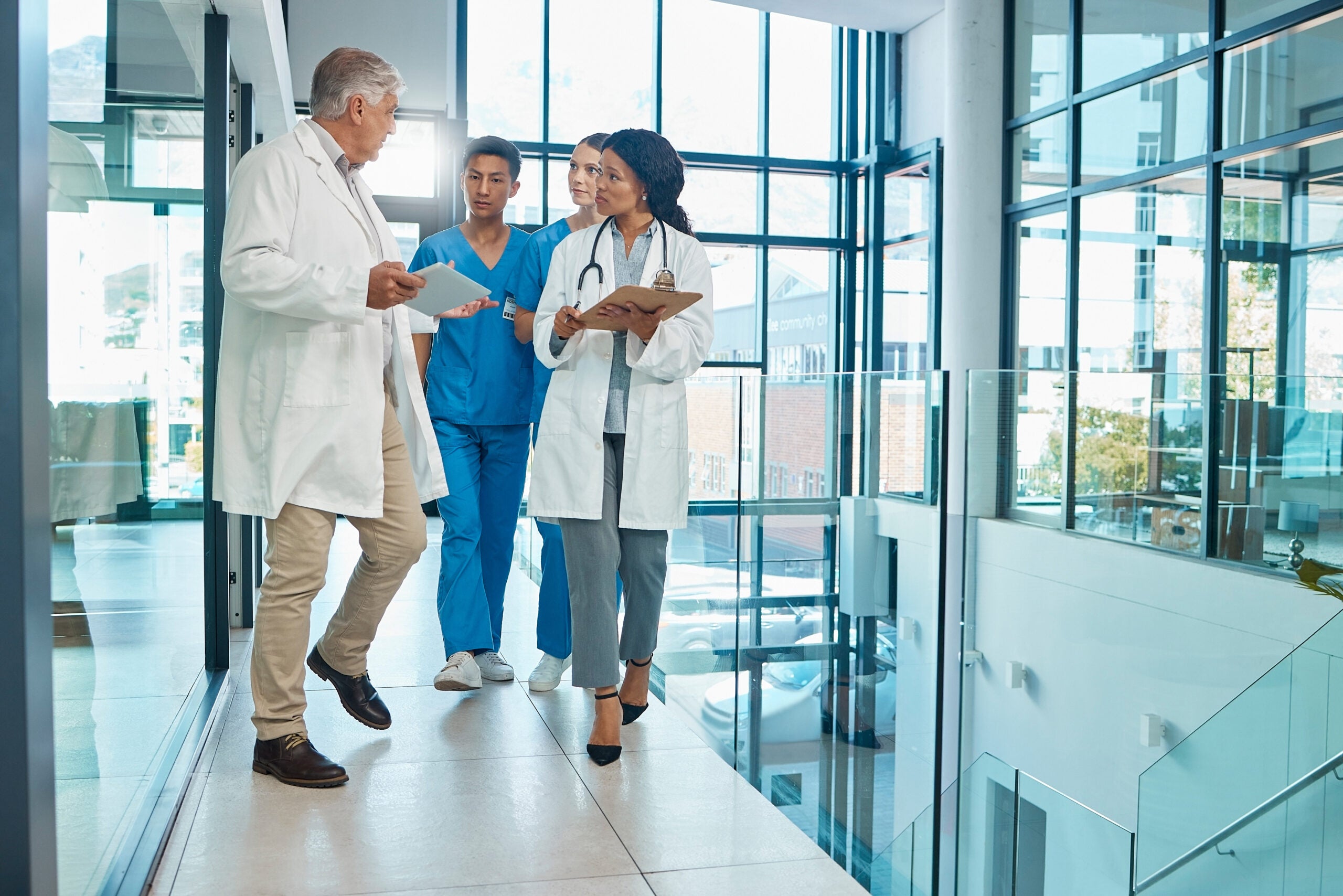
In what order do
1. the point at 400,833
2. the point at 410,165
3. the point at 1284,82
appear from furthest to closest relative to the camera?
the point at 410,165, the point at 1284,82, the point at 400,833

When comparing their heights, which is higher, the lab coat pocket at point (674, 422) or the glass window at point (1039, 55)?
the glass window at point (1039, 55)

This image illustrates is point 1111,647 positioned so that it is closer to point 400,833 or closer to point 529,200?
point 400,833

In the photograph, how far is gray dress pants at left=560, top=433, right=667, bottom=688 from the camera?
244cm

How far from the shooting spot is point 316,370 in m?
2.13

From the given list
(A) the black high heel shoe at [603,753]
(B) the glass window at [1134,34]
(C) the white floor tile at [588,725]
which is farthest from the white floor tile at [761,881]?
(B) the glass window at [1134,34]

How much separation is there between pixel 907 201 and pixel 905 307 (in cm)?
91

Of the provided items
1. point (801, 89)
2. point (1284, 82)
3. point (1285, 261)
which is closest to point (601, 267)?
point (1285, 261)

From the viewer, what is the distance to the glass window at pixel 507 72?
Result: 9203mm

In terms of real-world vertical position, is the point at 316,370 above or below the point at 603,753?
above

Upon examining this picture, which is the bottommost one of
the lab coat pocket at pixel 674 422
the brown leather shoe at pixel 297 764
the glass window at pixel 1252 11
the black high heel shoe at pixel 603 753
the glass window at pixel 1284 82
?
the black high heel shoe at pixel 603 753

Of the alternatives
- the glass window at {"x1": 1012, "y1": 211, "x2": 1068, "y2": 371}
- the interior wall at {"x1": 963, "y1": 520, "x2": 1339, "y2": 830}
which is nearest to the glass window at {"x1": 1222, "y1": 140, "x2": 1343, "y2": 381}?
the interior wall at {"x1": 963, "y1": 520, "x2": 1339, "y2": 830}

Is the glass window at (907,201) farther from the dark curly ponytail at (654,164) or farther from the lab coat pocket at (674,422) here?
the lab coat pocket at (674,422)

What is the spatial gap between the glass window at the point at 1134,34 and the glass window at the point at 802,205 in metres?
2.98

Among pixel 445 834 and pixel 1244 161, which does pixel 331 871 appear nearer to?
pixel 445 834
